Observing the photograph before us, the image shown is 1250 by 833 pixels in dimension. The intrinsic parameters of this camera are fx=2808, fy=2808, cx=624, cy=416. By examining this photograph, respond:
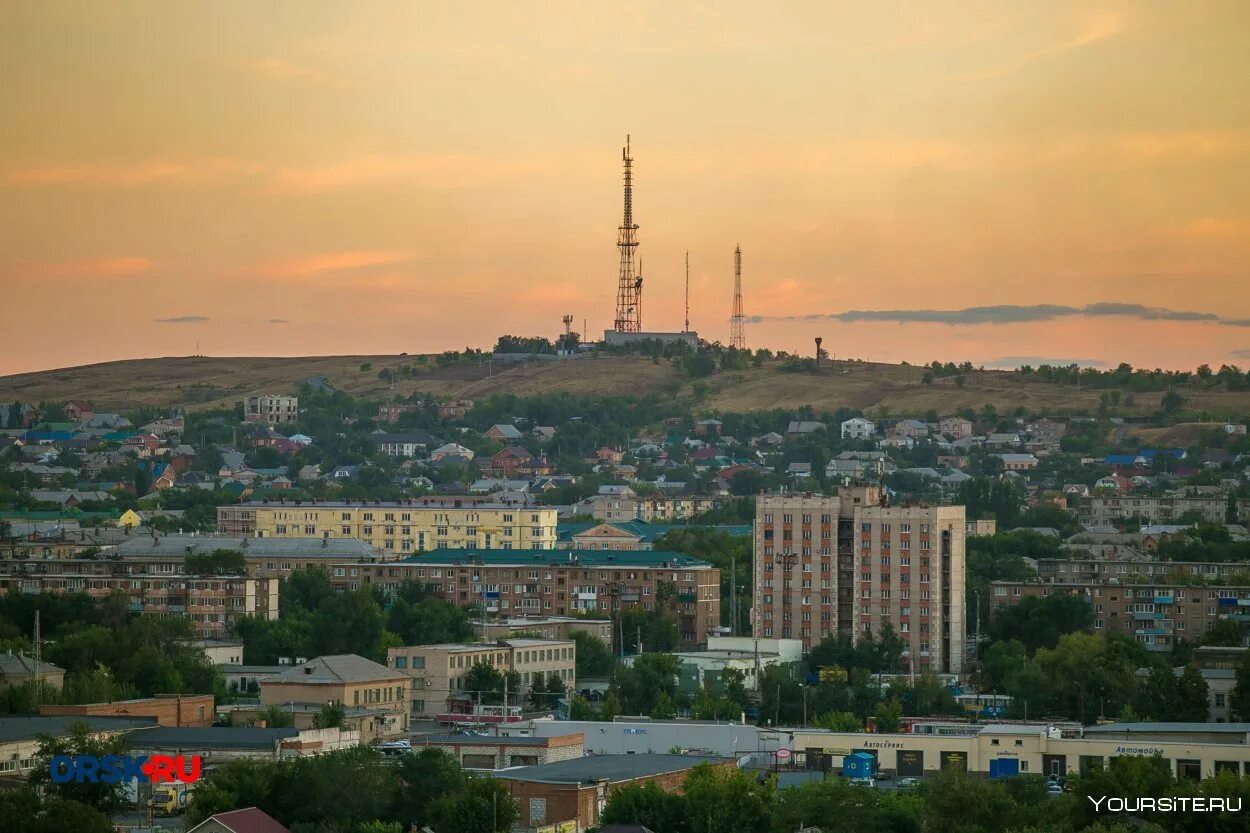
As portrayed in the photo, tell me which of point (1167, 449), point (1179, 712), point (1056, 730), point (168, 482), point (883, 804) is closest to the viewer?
point (883, 804)

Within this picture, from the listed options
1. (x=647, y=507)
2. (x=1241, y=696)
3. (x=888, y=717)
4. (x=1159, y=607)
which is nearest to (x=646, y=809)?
(x=888, y=717)

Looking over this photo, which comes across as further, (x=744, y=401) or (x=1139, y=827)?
(x=744, y=401)

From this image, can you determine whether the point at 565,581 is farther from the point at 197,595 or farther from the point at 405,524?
the point at 405,524

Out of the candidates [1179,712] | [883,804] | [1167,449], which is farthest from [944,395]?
[883,804]

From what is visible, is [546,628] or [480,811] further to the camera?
[546,628]

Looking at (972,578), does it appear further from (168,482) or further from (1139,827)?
(168,482)
